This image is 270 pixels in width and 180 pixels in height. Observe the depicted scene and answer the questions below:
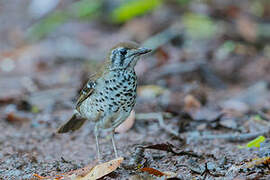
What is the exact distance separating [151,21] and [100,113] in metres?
6.09

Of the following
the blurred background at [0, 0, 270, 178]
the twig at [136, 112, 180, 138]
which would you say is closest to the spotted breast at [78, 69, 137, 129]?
the blurred background at [0, 0, 270, 178]

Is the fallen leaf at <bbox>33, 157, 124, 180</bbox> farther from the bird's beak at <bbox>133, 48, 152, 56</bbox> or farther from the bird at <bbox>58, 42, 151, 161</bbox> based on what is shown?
the bird's beak at <bbox>133, 48, 152, 56</bbox>

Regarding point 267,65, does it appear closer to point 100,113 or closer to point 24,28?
point 100,113

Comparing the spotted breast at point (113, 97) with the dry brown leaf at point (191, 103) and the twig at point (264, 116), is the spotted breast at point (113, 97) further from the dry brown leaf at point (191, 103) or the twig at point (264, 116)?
the twig at point (264, 116)

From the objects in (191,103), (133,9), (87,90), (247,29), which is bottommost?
(191,103)

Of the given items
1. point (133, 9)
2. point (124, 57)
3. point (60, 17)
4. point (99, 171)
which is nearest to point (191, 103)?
point (124, 57)

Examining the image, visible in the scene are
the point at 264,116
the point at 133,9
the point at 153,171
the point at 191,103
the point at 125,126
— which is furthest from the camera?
the point at 133,9

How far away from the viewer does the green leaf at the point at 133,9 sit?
1063 centimetres

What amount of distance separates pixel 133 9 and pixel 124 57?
6.50 meters

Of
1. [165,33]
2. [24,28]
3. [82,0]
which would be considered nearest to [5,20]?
[24,28]

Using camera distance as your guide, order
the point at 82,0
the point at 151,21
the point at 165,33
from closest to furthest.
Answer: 1. the point at 165,33
2. the point at 151,21
3. the point at 82,0

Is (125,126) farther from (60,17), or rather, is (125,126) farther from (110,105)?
(60,17)

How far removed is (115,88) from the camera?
4258 mm

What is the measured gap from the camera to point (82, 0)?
13094 millimetres
